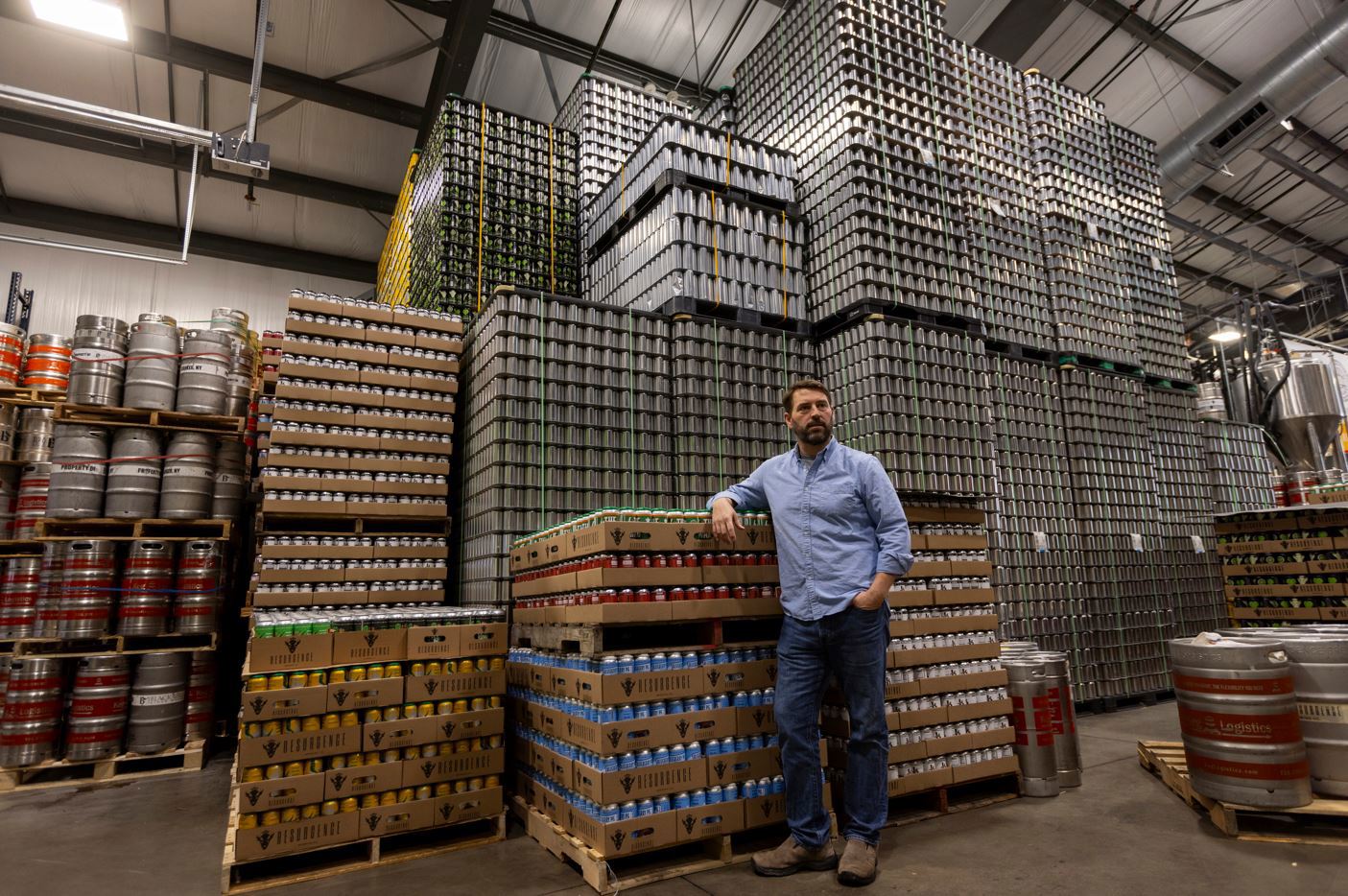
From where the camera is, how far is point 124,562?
22.8ft

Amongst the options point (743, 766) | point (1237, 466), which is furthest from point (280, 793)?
point (1237, 466)

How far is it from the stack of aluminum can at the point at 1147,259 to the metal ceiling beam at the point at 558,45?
7.30 m

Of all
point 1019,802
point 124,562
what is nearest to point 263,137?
point 124,562

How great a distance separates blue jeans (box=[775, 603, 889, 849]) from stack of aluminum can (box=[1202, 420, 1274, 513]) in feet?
31.3

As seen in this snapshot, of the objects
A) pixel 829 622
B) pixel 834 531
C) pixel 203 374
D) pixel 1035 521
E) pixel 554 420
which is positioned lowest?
pixel 829 622

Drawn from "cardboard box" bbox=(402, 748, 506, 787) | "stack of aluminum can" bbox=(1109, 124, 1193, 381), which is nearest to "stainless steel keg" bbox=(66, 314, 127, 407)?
"cardboard box" bbox=(402, 748, 506, 787)

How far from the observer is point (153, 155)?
12.8 m

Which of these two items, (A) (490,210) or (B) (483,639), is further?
(A) (490,210)

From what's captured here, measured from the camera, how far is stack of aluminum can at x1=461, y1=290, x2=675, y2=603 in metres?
6.41

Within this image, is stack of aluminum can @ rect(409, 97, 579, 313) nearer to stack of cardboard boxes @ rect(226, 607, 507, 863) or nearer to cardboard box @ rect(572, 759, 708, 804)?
stack of cardboard boxes @ rect(226, 607, 507, 863)

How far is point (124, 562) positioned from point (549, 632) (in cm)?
503

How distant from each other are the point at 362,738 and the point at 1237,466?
40.4ft

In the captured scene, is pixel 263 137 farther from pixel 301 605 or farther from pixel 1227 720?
pixel 1227 720

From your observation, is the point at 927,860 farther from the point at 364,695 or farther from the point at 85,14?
the point at 85,14
